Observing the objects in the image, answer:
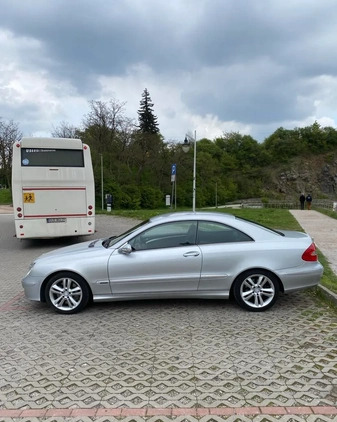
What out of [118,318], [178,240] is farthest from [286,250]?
[118,318]

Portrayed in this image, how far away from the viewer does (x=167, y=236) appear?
4.89 m

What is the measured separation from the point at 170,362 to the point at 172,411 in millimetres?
749

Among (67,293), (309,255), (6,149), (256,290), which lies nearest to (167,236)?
(256,290)

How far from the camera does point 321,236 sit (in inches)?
465

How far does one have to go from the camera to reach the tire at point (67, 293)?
4.71 m

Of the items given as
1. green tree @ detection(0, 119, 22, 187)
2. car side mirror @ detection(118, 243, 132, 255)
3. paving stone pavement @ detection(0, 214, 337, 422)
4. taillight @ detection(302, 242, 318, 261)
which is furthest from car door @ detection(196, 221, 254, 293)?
green tree @ detection(0, 119, 22, 187)

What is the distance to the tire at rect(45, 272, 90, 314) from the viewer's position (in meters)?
4.71

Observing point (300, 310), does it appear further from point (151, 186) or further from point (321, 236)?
point (151, 186)

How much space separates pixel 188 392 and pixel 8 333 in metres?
2.50

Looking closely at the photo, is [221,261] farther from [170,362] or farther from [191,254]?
[170,362]

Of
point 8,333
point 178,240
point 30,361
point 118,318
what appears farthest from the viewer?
point 178,240

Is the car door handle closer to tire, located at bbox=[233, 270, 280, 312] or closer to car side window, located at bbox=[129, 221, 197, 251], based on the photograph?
car side window, located at bbox=[129, 221, 197, 251]

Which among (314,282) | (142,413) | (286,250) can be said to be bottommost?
(142,413)

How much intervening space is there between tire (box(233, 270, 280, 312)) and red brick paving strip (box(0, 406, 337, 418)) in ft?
6.71
